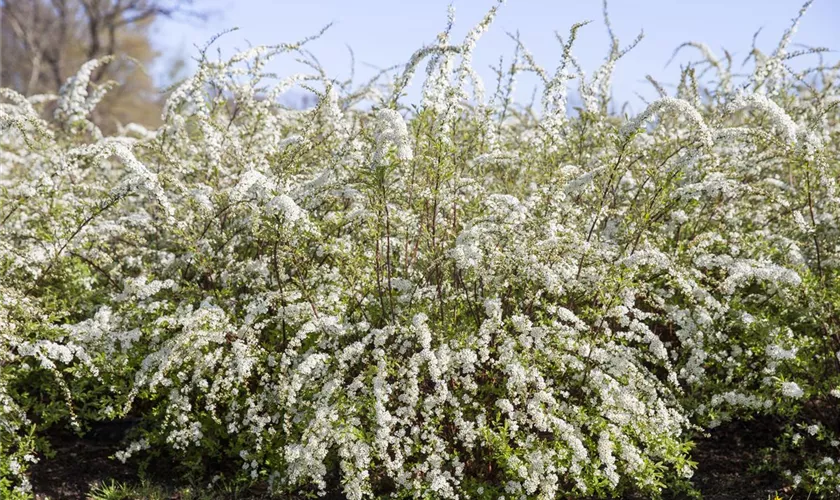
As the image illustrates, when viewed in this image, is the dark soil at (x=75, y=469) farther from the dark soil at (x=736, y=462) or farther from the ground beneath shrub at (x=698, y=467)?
the dark soil at (x=736, y=462)

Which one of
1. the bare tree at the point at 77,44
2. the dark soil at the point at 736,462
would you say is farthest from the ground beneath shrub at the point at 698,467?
the bare tree at the point at 77,44

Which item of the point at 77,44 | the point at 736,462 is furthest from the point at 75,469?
the point at 77,44

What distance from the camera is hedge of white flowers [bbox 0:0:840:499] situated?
3301 mm

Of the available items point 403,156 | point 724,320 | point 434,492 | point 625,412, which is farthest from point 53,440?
point 724,320

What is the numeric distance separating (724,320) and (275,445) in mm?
2530

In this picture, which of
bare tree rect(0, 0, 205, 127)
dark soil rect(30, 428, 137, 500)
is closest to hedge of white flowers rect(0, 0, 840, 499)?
dark soil rect(30, 428, 137, 500)

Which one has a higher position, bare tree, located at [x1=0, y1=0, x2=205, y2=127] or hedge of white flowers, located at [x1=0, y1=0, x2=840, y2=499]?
bare tree, located at [x1=0, y1=0, x2=205, y2=127]

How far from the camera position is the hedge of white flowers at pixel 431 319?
3.30 meters

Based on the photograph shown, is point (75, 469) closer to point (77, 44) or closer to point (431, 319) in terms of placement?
point (431, 319)

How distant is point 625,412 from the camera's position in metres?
3.38

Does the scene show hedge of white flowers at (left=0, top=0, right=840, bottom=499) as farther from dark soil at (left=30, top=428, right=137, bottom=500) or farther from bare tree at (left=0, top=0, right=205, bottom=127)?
bare tree at (left=0, top=0, right=205, bottom=127)

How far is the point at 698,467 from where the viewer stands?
158 inches

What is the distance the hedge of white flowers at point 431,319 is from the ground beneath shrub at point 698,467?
13 centimetres

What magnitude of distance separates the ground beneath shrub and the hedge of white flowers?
0.44 feet
